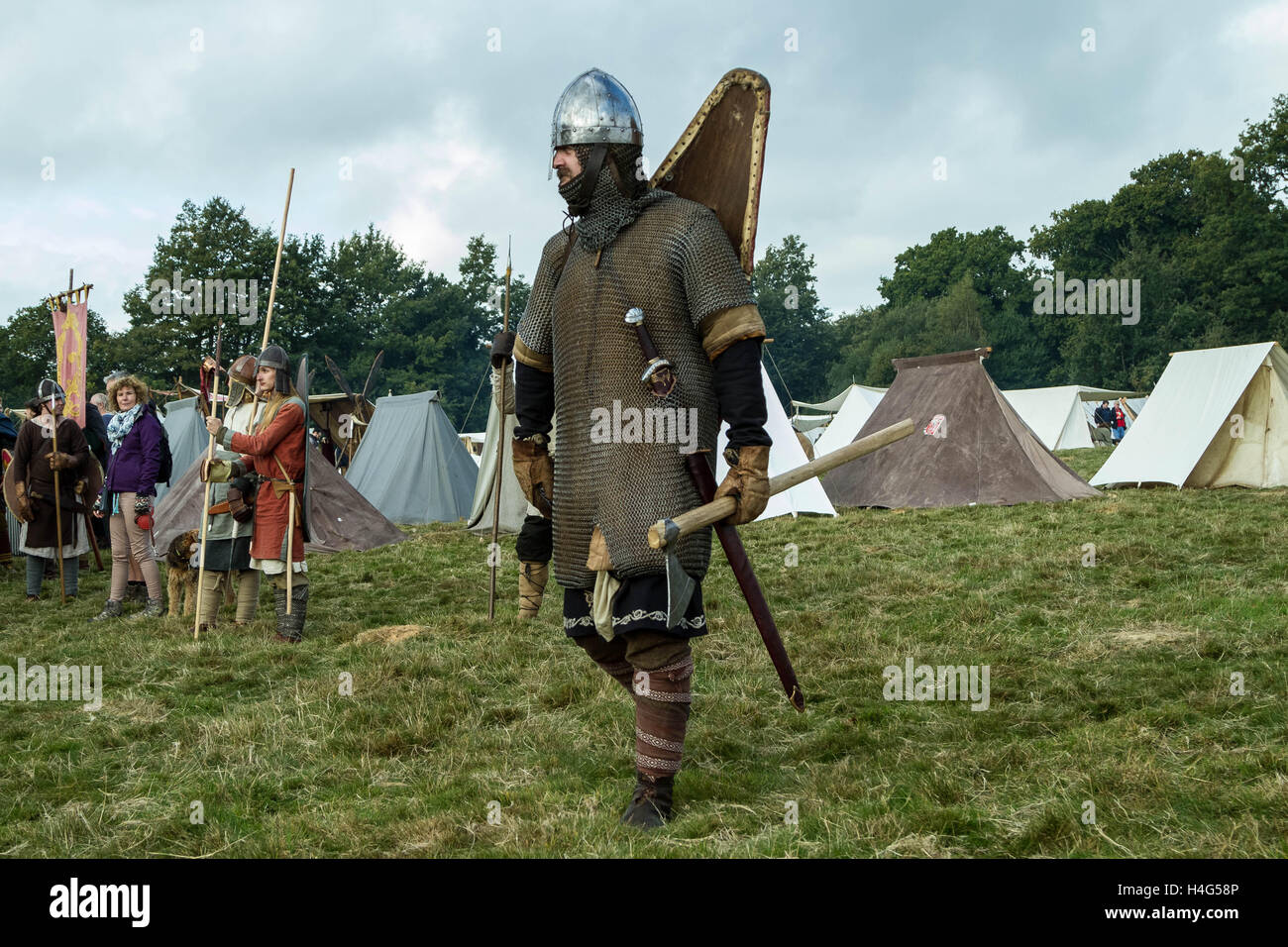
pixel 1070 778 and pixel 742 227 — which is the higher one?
pixel 742 227

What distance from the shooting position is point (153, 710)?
14.4 feet

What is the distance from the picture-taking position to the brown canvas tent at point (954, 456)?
12461 millimetres

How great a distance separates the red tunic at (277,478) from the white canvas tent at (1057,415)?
24.6 metres

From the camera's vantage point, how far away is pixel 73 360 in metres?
7.46

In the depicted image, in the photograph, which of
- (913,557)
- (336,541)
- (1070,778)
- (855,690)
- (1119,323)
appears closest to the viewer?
(1070,778)

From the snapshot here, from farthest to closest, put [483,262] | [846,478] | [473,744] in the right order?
1. [483,262]
2. [846,478]
3. [473,744]

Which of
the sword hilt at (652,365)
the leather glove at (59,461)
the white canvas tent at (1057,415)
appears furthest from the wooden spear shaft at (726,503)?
the white canvas tent at (1057,415)

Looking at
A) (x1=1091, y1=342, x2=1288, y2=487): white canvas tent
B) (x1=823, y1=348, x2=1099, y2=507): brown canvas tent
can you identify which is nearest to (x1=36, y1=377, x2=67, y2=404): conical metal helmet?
(x1=823, y1=348, x2=1099, y2=507): brown canvas tent

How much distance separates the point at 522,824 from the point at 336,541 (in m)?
9.04

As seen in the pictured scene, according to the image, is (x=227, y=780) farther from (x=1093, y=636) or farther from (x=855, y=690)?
(x=1093, y=636)

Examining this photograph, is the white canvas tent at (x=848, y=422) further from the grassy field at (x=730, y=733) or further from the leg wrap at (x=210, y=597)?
the leg wrap at (x=210, y=597)

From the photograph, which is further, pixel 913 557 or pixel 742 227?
pixel 913 557

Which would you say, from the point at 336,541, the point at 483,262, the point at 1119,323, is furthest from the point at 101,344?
the point at 1119,323

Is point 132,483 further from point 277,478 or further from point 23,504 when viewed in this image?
point 277,478
